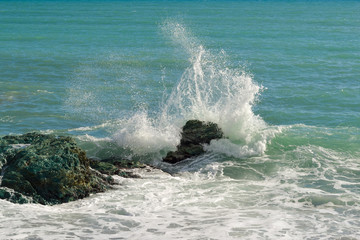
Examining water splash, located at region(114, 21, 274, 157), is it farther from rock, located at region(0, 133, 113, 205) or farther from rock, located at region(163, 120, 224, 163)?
rock, located at region(0, 133, 113, 205)

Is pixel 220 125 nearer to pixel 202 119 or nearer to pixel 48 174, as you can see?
pixel 202 119

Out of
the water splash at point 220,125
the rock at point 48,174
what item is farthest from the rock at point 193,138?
the rock at point 48,174

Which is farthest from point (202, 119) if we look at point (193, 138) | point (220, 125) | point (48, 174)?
point (48, 174)

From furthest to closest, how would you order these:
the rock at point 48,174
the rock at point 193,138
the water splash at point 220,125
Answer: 1. the water splash at point 220,125
2. the rock at point 193,138
3. the rock at point 48,174

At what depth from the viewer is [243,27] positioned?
157ft

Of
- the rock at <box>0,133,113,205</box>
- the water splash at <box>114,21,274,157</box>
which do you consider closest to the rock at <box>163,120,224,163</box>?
the water splash at <box>114,21,274,157</box>

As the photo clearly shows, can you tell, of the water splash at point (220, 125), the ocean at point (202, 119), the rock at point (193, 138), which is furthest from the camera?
the water splash at point (220, 125)

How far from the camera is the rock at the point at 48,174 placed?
10.0 metres

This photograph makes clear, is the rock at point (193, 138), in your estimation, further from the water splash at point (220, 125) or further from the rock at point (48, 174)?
the rock at point (48, 174)

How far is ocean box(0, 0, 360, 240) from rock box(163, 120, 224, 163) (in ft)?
0.80

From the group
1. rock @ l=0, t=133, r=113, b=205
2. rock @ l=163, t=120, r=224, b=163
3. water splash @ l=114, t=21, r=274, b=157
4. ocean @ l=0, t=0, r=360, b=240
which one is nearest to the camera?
ocean @ l=0, t=0, r=360, b=240

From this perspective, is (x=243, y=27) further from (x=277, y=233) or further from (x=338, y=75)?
(x=277, y=233)

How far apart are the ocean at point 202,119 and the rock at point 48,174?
26 cm

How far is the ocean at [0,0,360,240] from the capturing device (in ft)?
30.9
